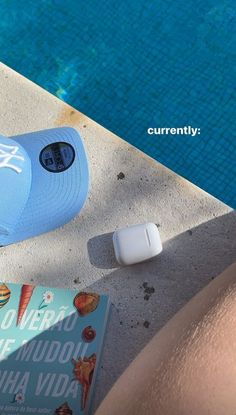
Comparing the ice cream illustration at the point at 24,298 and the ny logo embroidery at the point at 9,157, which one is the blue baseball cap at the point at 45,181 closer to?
the ny logo embroidery at the point at 9,157

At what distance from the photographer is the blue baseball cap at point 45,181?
1.30 metres

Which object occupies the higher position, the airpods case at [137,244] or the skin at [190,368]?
the airpods case at [137,244]

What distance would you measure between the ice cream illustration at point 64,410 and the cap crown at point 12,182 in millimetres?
445

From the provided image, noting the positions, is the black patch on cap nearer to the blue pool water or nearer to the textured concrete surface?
the textured concrete surface

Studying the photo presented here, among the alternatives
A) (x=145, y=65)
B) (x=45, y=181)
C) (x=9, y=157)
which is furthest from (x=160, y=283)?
(x=145, y=65)

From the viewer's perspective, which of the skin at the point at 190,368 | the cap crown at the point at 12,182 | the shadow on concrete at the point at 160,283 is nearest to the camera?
the skin at the point at 190,368

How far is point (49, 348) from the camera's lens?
4.27 ft

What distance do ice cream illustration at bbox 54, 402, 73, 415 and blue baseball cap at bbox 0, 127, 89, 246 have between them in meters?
0.44

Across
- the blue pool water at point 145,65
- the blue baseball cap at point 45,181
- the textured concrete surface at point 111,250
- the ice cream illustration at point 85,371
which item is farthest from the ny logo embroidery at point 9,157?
the blue pool water at point 145,65

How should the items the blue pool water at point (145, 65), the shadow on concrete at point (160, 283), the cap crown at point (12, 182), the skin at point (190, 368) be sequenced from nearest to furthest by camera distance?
the skin at point (190, 368), the cap crown at point (12, 182), the shadow on concrete at point (160, 283), the blue pool water at point (145, 65)

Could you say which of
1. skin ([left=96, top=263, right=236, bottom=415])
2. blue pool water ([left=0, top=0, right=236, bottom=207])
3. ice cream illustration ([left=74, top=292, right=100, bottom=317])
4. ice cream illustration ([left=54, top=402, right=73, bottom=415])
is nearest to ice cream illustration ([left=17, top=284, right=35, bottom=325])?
ice cream illustration ([left=74, top=292, right=100, bottom=317])

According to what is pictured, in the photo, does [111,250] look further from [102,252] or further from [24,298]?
[24,298]

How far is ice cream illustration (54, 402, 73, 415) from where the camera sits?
4.05ft

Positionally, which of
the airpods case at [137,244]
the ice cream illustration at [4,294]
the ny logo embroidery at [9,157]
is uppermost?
the ny logo embroidery at [9,157]
